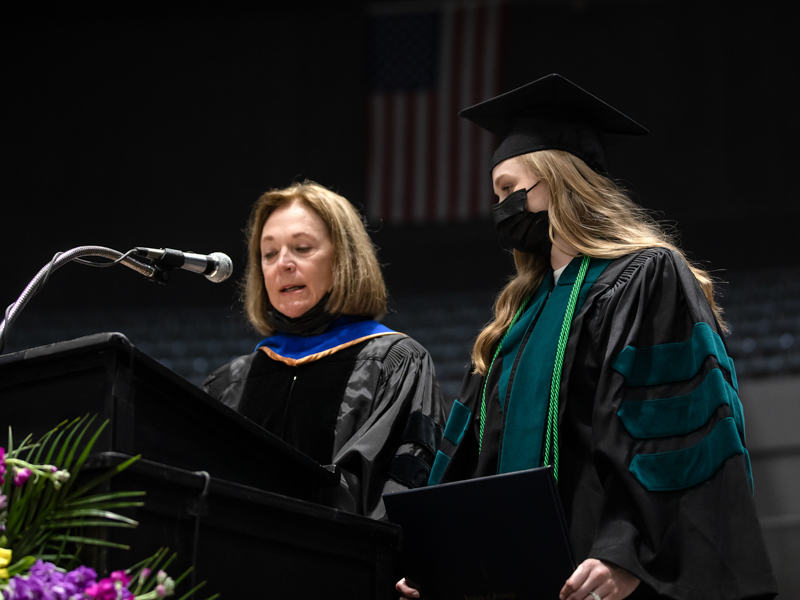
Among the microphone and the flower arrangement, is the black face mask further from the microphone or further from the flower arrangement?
the flower arrangement

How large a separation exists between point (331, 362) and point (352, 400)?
0.59 feet

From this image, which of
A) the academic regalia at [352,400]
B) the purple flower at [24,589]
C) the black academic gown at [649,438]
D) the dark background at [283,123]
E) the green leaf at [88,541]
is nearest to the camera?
the purple flower at [24,589]

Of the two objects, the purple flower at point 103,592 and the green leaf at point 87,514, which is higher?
the green leaf at point 87,514

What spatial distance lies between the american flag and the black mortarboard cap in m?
6.88

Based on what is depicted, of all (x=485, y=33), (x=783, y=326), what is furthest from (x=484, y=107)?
(x=485, y=33)

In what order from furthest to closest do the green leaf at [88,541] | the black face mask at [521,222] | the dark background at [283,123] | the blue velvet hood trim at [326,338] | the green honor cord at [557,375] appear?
the dark background at [283,123] → the blue velvet hood trim at [326,338] → the black face mask at [521,222] → the green honor cord at [557,375] → the green leaf at [88,541]

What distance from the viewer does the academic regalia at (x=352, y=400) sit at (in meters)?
2.44

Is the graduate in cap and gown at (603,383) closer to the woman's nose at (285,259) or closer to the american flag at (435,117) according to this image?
the woman's nose at (285,259)

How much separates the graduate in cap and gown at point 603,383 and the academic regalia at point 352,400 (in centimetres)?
28

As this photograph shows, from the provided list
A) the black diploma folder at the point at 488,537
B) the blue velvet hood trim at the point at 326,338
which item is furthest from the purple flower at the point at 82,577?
the blue velvet hood trim at the point at 326,338

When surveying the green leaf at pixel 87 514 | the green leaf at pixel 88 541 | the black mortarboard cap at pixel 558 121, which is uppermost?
the black mortarboard cap at pixel 558 121

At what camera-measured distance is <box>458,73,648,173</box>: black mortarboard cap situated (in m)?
2.34

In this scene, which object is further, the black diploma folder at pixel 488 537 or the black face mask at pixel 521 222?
the black face mask at pixel 521 222

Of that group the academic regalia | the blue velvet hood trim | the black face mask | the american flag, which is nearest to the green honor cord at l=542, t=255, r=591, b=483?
the black face mask
